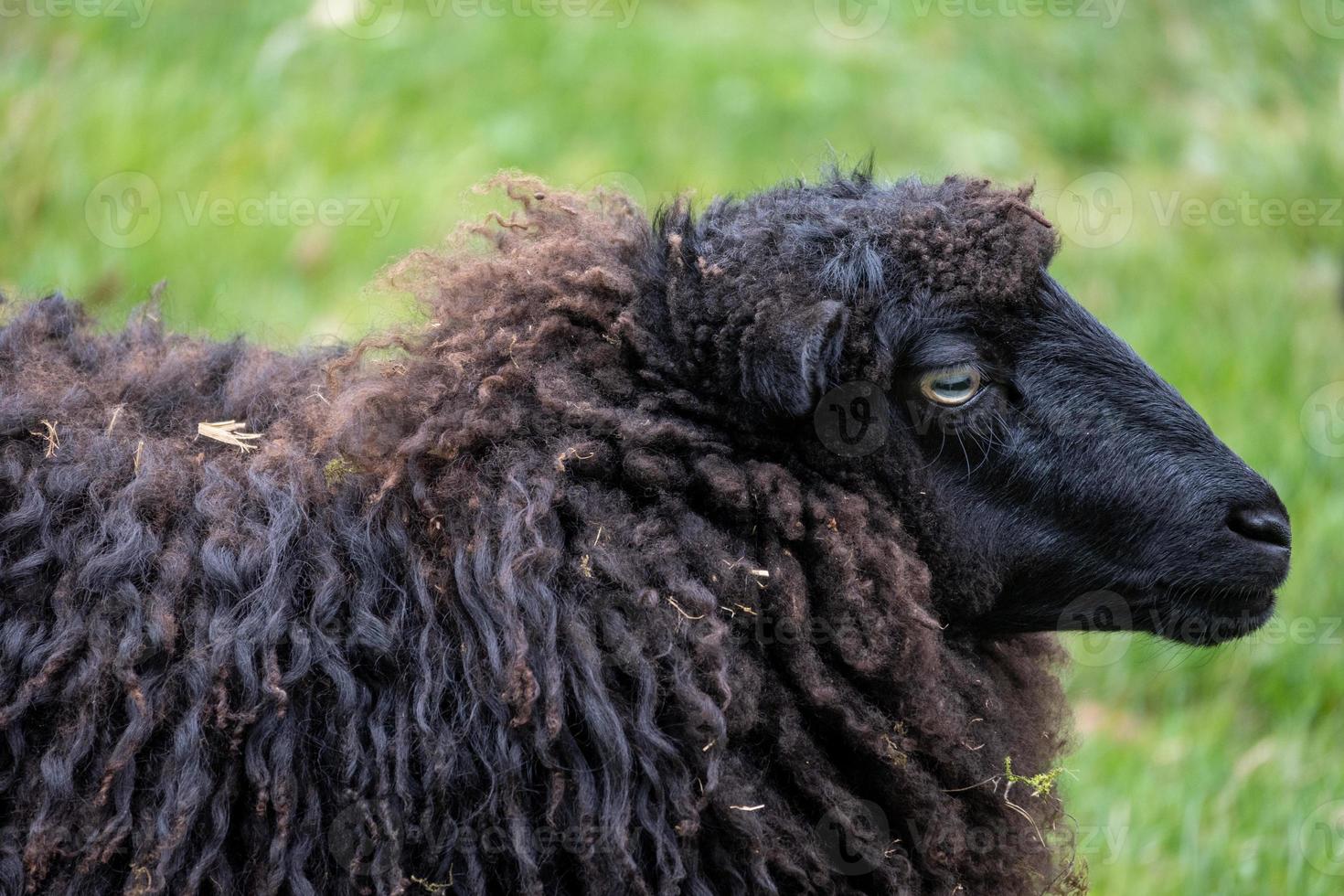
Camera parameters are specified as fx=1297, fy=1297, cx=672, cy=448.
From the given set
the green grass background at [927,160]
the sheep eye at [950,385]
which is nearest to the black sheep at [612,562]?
the sheep eye at [950,385]

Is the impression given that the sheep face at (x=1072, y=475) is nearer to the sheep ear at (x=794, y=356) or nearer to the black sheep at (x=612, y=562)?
the black sheep at (x=612, y=562)

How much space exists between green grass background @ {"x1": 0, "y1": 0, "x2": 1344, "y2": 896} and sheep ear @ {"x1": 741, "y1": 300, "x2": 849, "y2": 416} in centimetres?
104

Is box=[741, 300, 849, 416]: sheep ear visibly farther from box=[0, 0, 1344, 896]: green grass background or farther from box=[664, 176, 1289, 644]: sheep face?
box=[0, 0, 1344, 896]: green grass background

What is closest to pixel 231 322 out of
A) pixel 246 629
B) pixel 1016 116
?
pixel 246 629

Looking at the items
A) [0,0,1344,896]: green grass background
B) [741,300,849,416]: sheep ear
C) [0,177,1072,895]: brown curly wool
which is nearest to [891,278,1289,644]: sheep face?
[0,177,1072,895]: brown curly wool

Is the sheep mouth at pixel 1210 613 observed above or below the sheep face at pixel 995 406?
below

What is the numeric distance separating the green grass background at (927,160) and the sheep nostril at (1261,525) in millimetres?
1396

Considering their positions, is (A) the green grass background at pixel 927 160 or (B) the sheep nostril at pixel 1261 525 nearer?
(B) the sheep nostril at pixel 1261 525

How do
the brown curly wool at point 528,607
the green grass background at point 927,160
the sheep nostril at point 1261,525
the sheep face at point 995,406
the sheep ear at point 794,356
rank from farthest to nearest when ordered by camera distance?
the green grass background at point 927,160 < the sheep nostril at point 1261,525 < the sheep face at point 995,406 < the sheep ear at point 794,356 < the brown curly wool at point 528,607

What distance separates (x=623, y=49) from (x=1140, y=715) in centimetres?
532

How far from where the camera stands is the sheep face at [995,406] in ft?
8.57

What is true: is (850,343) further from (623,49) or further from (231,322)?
(623,49)

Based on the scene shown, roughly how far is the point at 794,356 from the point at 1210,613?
3.75 ft

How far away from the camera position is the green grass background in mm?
4547
